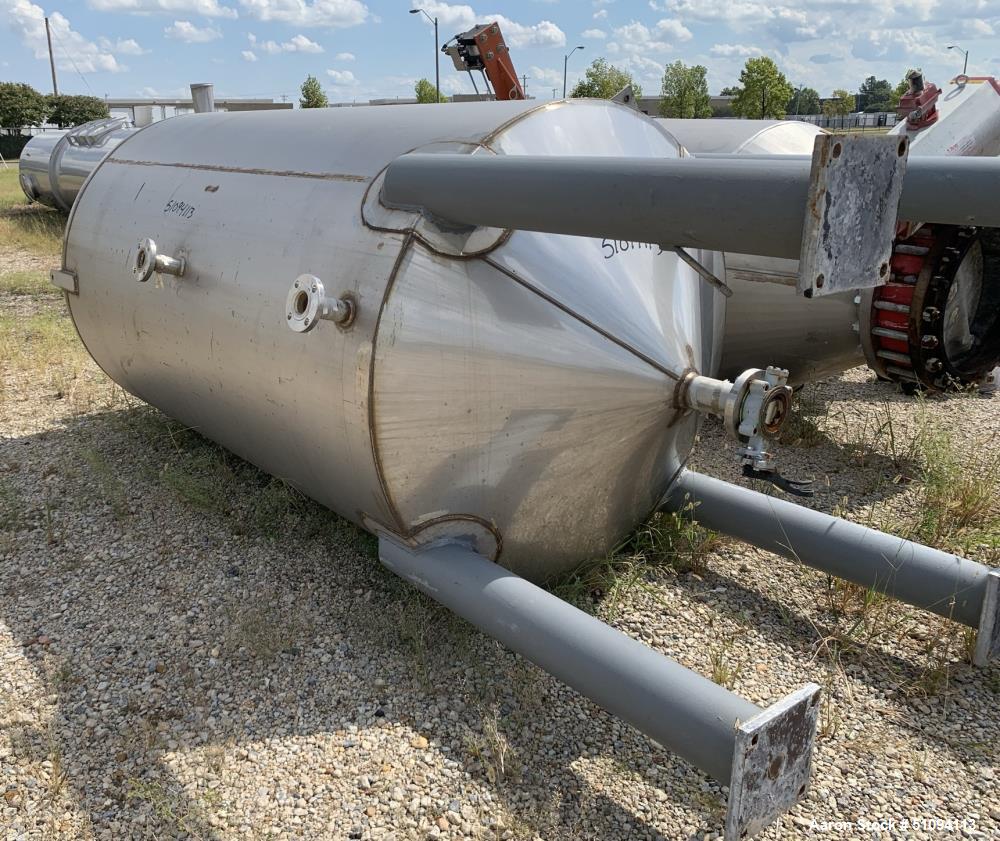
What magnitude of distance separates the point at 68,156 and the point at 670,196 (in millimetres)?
12760

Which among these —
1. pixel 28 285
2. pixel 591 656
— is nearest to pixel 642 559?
pixel 591 656

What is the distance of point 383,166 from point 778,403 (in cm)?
148

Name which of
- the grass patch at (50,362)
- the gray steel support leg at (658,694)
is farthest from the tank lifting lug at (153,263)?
the grass patch at (50,362)

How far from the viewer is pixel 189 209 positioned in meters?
3.71

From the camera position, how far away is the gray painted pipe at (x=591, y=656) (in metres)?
2.22

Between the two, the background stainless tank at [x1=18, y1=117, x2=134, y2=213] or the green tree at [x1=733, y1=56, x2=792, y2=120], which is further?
the green tree at [x1=733, y1=56, x2=792, y2=120]

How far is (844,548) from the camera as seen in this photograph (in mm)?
3225

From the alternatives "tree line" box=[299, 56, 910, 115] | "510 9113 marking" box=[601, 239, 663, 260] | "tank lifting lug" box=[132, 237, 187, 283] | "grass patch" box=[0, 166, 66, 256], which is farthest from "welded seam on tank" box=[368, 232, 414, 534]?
"tree line" box=[299, 56, 910, 115]

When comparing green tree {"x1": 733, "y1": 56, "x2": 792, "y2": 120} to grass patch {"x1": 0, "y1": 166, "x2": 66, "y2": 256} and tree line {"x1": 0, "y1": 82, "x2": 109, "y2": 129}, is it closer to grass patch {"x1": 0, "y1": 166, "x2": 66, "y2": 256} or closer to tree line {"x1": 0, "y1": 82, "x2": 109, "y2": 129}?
tree line {"x1": 0, "y1": 82, "x2": 109, "y2": 129}

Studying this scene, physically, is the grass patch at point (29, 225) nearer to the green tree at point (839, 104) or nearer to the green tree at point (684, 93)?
the green tree at point (684, 93)

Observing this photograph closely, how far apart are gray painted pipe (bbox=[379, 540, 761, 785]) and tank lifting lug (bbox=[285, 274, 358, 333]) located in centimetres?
81

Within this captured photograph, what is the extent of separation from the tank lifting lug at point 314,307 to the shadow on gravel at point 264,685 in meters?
1.19

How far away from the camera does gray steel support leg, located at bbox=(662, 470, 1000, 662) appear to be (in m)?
3.00

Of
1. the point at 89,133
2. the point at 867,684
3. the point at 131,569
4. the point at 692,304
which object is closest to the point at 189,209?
the point at 131,569
